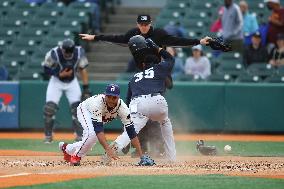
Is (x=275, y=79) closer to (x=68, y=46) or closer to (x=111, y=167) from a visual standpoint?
(x=68, y=46)

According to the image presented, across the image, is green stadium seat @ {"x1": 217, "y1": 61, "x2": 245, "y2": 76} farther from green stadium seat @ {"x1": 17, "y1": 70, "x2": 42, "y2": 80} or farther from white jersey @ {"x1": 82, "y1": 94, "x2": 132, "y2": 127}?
white jersey @ {"x1": 82, "y1": 94, "x2": 132, "y2": 127}

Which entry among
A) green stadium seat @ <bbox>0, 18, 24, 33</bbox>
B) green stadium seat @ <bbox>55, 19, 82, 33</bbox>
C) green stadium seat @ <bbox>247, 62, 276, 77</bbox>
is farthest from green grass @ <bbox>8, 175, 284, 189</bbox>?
green stadium seat @ <bbox>0, 18, 24, 33</bbox>

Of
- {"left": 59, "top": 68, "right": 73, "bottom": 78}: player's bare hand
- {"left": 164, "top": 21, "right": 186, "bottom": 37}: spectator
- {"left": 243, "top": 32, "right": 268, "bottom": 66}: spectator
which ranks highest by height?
{"left": 164, "top": 21, "right": 186, "bottom": 37}: spectator

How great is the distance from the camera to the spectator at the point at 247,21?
21.3 m

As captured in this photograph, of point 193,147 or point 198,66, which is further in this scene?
point 198,66

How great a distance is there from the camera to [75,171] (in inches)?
470

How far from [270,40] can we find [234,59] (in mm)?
999

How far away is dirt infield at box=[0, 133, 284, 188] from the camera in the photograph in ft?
37.2

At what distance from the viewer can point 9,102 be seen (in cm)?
2050

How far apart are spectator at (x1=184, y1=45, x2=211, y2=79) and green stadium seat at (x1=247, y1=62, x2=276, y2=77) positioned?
96 centimetres

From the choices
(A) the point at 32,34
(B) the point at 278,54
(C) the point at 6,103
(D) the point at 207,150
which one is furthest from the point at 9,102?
(D) the point at 207,150

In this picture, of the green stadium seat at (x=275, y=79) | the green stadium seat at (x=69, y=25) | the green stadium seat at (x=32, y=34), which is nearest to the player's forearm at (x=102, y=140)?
the green stadium seat at (x=275, y=79)

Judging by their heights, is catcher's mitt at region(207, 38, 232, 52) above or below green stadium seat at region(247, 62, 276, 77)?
above

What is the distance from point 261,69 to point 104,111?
8298 mm
